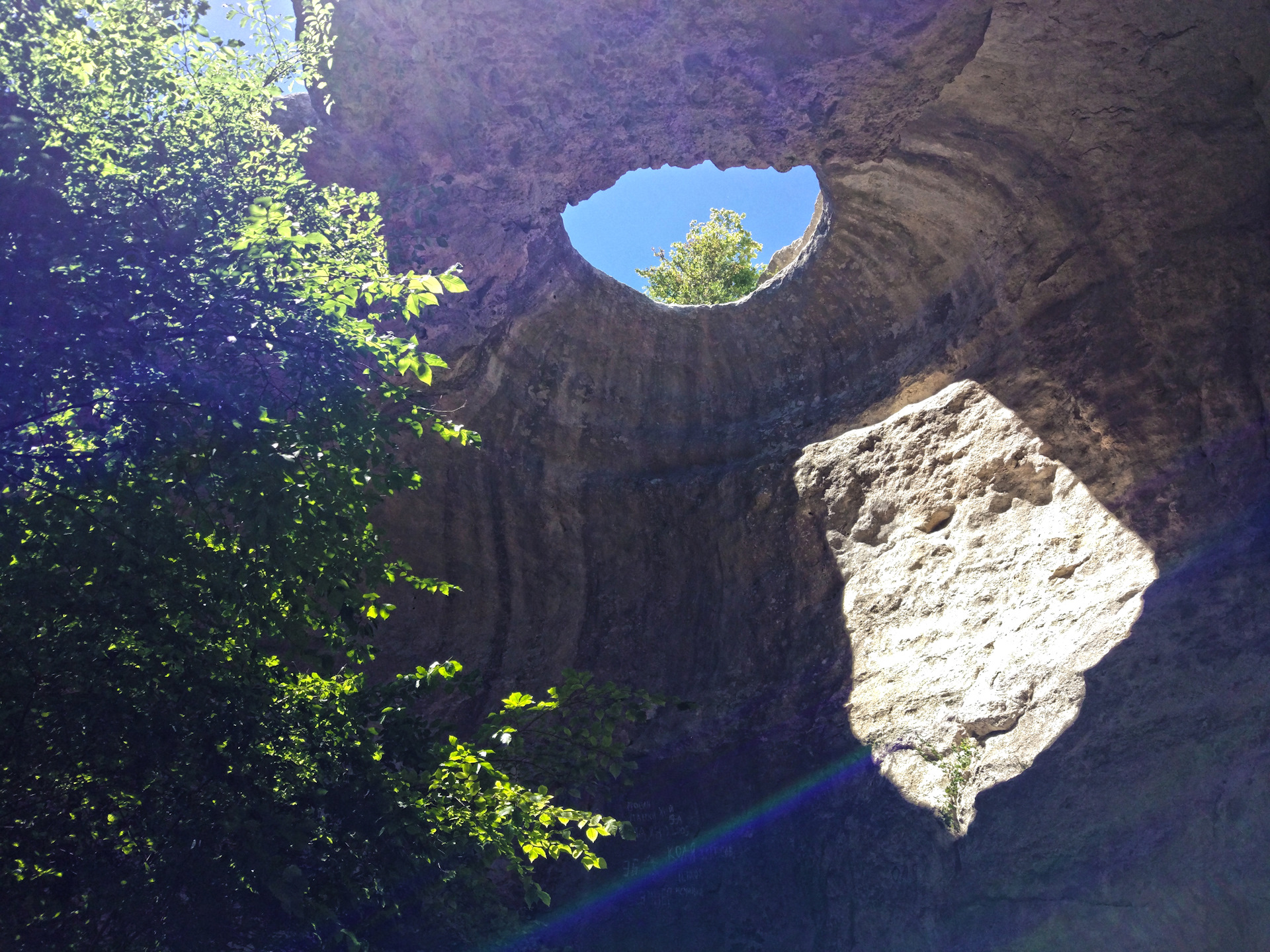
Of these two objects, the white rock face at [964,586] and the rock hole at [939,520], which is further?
the rock hole at [939,520]

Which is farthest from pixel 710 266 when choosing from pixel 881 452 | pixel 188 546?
pixel 188 546

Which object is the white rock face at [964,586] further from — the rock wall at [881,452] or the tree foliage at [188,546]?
the tree foliage at [188,546]

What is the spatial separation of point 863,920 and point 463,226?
652cm

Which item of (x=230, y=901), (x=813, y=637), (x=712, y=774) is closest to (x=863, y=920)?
(x=712, y=774)

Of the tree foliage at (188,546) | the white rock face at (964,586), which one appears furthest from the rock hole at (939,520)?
the tree foliage at (188,546)

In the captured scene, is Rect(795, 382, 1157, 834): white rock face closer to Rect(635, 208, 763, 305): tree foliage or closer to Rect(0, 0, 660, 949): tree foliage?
Rect(0, 0, 660, 949): tree foliage

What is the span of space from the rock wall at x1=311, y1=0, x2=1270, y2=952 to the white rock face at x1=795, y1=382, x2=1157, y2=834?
31 millimetres

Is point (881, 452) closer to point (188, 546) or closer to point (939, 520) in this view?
point (939, 520)

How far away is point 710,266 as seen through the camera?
22766 millimetres

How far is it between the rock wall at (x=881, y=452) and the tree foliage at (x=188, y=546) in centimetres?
235

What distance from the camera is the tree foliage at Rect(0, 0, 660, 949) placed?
153 inches

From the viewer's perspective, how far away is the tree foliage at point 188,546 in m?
3.90

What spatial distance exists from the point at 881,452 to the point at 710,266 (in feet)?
50.1

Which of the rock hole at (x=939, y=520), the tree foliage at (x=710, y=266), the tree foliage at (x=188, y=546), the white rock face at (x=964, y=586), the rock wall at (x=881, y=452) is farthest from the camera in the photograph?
the tree foliage at (x=710, y=266)
